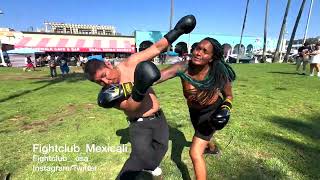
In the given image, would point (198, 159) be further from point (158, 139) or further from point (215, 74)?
point (215, 74)

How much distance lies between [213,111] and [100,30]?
237 feet

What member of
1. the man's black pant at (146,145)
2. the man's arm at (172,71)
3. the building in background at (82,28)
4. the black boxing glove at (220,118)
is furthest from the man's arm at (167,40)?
the building in background at (82,28)

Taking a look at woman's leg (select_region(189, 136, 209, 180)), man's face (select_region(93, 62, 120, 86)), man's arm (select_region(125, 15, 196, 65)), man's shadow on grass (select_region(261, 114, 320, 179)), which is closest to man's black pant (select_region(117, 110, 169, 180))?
woman's leg (select_region(189, 136, 209, 180))

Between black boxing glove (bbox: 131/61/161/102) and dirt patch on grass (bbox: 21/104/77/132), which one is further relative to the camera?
dirt patch on grass (bbox: 21/104/77/132)

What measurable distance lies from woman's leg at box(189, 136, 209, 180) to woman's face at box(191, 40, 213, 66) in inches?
34.0

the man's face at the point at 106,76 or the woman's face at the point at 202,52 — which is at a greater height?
the woman's face at the point at 202,52

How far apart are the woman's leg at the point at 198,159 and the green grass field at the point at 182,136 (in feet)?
2.79

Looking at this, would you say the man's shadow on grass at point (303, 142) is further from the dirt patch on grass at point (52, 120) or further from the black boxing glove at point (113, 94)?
the dirt patch on grass at point (52, 120)

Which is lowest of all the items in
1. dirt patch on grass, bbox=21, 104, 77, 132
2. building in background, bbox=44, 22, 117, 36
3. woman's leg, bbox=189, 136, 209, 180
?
dirt patch on grass, bbox=21, 104, 77, 132

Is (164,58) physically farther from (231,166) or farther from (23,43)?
(231,166)

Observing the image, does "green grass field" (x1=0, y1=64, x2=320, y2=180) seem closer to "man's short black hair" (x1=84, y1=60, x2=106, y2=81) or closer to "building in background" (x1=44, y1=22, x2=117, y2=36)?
"man's short black hair" (x1=84, y1=60, x2=106, y2=81)

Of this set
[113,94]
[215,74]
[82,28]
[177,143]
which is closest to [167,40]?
[215,74]

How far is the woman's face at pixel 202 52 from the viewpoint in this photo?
10.8 ft

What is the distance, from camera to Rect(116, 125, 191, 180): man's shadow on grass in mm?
4215
